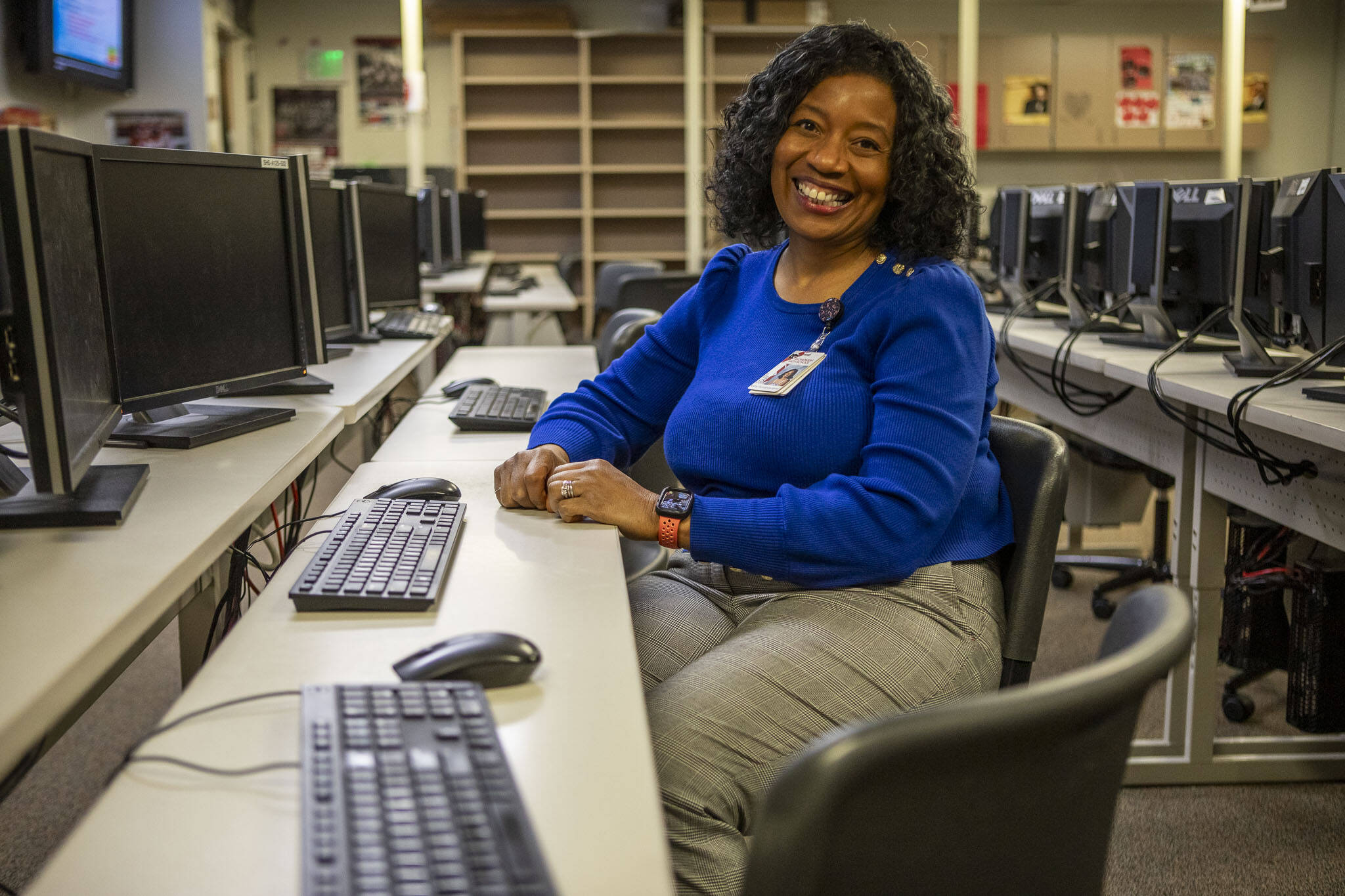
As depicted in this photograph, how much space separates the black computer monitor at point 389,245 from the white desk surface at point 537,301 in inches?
47.8

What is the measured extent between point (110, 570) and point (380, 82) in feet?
26.2

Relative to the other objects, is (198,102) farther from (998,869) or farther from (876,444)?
(998,869)

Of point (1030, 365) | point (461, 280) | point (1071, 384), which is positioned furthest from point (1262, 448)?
point (461, 280)

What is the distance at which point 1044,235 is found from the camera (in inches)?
144

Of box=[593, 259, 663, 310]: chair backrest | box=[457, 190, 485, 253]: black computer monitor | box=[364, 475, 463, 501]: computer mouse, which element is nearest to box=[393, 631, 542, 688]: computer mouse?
box=[364, 475, 463, 501]: computer mouse

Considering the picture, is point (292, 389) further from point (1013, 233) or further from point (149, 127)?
point (149, 127)

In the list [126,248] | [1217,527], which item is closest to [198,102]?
[126,248]

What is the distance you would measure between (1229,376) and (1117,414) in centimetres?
45

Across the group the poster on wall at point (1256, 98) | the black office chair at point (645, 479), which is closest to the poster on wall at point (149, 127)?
the black office chair at point (645, 479)

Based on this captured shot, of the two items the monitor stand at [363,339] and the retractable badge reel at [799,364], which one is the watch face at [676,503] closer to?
the retractable badge reel at [799,364]

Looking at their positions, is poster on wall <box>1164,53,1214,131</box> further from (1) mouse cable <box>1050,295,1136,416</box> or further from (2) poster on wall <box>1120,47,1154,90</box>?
(1) mouse cable <box>1050,295,1136,416</box>

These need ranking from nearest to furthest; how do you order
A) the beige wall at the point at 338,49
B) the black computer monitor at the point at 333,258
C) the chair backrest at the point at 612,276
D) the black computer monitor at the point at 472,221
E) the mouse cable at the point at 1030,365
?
the black computer monitor at the point at 333,258, the mouse cable at the point at 1030,365, the chair backrest at the point at 612,276, the black computer monitor at the point at 472,221, the beige wall at the point at 338,49

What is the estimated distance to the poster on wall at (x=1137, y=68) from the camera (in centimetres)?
834

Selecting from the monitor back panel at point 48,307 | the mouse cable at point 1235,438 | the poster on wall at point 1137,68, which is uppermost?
the poster on wall at point 1137,68
